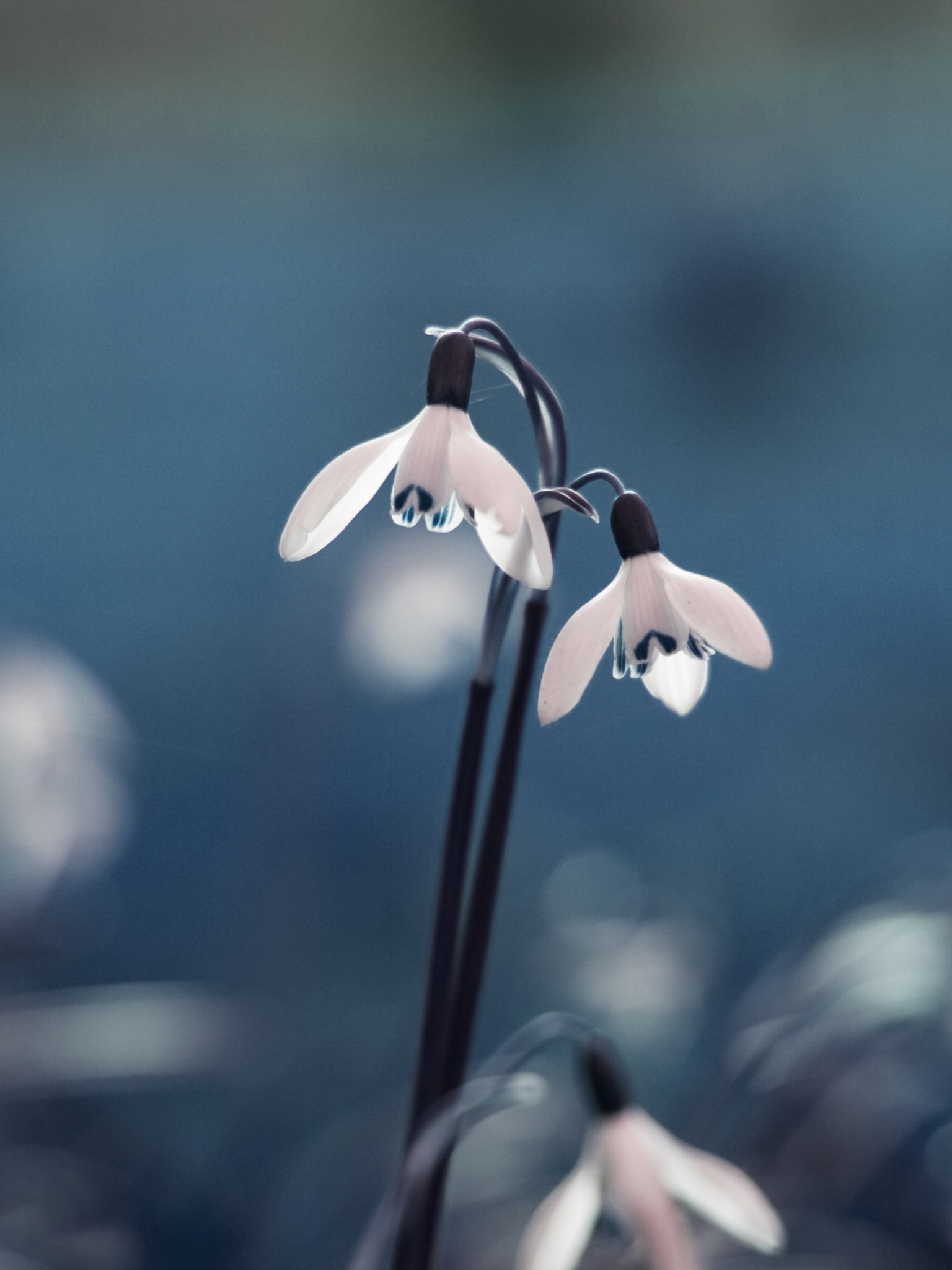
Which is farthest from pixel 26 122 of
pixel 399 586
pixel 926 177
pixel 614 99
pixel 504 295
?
pixel 926 177

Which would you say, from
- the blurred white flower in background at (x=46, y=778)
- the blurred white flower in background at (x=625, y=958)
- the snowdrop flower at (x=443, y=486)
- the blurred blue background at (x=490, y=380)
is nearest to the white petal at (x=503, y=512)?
the snowdrop flower at (x=443, y=486)

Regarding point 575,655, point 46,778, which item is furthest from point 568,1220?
point 46,778

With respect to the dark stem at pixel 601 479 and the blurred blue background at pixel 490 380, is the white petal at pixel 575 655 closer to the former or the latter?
the dark stem at pixel 601 479

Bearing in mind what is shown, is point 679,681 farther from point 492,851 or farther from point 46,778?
point 46,778

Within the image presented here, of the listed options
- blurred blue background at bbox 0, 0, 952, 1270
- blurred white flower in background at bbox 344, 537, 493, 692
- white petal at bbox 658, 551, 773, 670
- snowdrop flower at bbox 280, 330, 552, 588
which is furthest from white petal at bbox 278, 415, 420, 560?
blurred blue background at bbox 0, 0, 952, 1270

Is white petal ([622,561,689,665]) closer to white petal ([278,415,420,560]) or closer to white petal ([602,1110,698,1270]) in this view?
white petal ([278,415,420,560])
